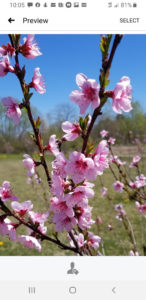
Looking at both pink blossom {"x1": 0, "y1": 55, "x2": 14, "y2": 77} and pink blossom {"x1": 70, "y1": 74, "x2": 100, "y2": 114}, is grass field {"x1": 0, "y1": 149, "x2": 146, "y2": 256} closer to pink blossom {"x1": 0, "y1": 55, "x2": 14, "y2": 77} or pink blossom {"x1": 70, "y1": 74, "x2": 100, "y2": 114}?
pink blossom {"x1": 0, "y1": 55, "x2": 14, "y2": 77}

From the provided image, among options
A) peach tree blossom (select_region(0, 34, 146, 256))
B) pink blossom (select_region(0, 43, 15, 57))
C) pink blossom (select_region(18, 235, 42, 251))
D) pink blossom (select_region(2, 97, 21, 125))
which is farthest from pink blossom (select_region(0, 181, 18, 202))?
pink blossom (select_region(0, 43, 15, 57))

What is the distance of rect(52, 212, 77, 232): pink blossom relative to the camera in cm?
54

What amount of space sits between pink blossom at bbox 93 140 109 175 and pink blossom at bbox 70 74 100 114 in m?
0.09

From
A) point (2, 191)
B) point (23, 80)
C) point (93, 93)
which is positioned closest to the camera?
point (93, 93)

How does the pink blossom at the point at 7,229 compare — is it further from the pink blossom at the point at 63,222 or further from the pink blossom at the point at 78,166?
the pink blossom at the point at 78,166

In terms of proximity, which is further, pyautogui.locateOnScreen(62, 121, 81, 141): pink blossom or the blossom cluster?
the blossom cluster

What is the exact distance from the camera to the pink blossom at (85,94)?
0.43 m

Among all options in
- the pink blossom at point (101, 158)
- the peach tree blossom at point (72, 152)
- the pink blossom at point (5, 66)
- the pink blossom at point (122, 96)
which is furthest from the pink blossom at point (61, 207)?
the pink blossom at point (5, 66)

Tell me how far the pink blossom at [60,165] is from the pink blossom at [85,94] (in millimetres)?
100

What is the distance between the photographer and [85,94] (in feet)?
1.45
